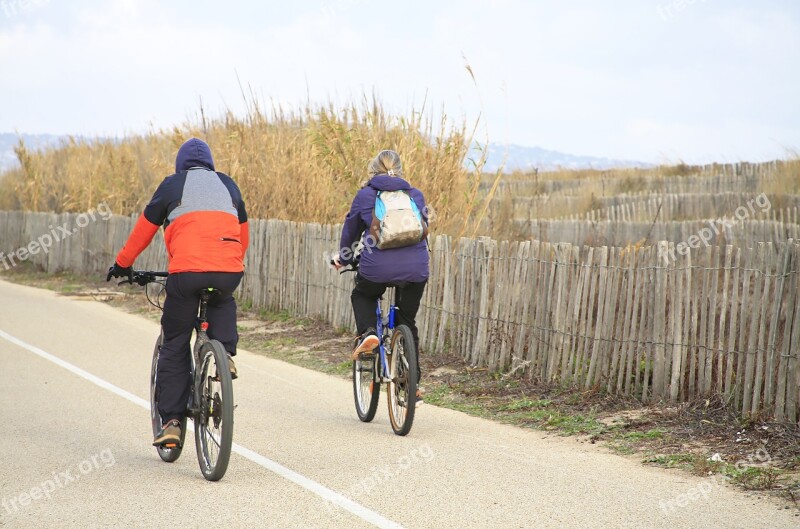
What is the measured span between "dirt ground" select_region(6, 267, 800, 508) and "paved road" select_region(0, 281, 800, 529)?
260mm

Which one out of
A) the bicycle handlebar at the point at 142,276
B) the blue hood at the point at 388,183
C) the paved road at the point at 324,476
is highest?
the blue hood at the point at 388,183

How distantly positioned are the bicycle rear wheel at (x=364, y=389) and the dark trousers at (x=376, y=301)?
37 centimetres

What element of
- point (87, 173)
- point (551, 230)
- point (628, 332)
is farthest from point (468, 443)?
point (87, 173)

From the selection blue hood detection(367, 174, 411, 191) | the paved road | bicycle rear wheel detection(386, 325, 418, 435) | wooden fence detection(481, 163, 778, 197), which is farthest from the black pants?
wooden fence detection(481, 163, 778, 197)

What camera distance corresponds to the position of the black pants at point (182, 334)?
6555 mm

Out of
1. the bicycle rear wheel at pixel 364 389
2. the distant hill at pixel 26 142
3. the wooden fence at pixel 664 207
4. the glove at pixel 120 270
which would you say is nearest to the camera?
the glove at pixel 120 270

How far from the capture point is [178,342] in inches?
262

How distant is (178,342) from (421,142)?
820 centimetres

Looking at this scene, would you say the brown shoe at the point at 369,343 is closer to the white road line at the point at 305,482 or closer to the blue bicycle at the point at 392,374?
the blue bicycle at the point at 392,374

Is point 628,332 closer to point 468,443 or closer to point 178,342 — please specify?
point 468,443

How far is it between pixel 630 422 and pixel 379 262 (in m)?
2.34

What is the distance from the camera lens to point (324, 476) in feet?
21.4

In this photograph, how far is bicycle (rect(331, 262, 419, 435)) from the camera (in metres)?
7.62

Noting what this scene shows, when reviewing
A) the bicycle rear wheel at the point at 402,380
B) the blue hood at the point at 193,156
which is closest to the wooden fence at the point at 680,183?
the bicycle rear wheel at the point at 402,380
